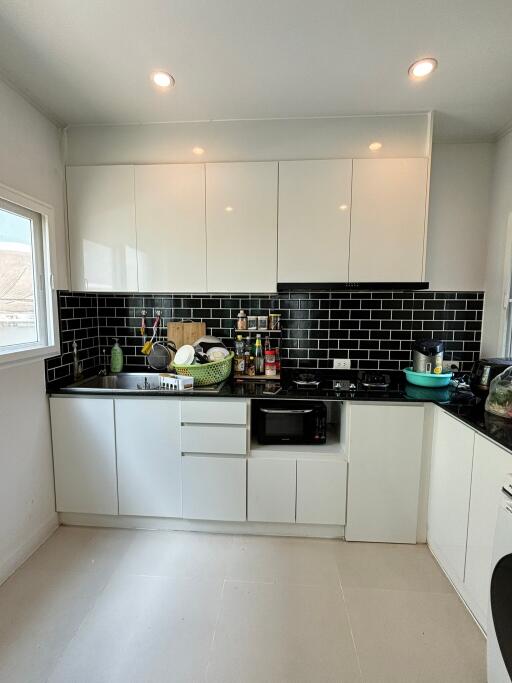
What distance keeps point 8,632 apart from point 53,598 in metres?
0.18

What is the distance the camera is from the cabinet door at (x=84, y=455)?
196cm

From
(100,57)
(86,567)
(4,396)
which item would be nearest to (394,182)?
(100,57)

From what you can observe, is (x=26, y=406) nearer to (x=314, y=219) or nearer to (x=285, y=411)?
(x=285, y=411)

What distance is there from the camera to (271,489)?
1.90m

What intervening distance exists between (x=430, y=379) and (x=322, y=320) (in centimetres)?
79

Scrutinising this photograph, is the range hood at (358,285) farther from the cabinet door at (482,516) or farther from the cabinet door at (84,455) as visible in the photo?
the cabinet door at (84,455)

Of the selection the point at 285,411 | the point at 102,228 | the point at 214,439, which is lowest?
the point at 214,439

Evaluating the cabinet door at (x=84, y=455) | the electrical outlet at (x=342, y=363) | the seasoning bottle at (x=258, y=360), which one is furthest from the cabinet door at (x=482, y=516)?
the cabinet door at (x=84, y=455)

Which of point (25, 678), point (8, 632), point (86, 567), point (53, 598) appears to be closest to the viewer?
point (25, 678)

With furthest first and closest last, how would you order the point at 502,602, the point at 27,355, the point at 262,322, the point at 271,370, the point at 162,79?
the point at 262,322 < the point at 271,370 < the point at 27,355 < the point at 162,79 < the point at 502,602

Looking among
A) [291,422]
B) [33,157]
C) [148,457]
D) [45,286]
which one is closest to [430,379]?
[291,422]

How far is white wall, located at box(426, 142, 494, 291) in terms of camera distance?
2127 mm

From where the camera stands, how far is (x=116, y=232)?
209 centimetres

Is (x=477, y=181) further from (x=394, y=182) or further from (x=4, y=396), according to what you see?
(x=4, y=396)
